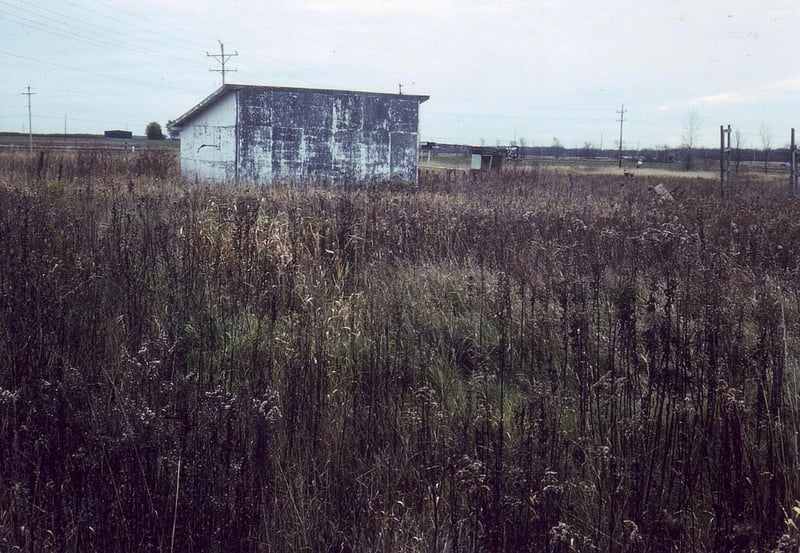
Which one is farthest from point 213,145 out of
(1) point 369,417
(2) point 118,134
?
(2) point 118,134

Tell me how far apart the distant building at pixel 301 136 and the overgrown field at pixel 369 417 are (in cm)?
1552

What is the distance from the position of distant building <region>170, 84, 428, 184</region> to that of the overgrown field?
15518mm

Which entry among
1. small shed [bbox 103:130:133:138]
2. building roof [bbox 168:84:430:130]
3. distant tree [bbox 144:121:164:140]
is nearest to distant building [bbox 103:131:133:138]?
small shed [bbox 103:130:133:138]

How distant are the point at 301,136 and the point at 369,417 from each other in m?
19.3

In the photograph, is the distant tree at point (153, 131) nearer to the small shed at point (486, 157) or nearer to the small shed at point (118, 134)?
the small shed at point (118, 134)

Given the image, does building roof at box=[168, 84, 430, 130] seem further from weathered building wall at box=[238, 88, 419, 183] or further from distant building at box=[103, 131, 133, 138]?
distant building at box=[103, 131, 133, 138]

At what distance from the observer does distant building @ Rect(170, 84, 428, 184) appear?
2141cm

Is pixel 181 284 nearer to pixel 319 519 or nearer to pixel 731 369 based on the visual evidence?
pixel 319 519

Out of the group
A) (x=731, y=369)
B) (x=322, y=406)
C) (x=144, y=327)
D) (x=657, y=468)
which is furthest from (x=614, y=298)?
(x=144, y=327)

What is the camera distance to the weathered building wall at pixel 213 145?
21500 mm

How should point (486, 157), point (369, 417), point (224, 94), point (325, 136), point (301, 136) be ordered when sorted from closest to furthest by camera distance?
point (369, 417)
point (224, 94)
point (301, 136)
point (325, 136)
point (486, 157)

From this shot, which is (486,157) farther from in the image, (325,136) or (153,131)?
(153,131)

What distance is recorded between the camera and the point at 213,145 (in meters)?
22.3

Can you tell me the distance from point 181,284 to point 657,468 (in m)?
3.97
